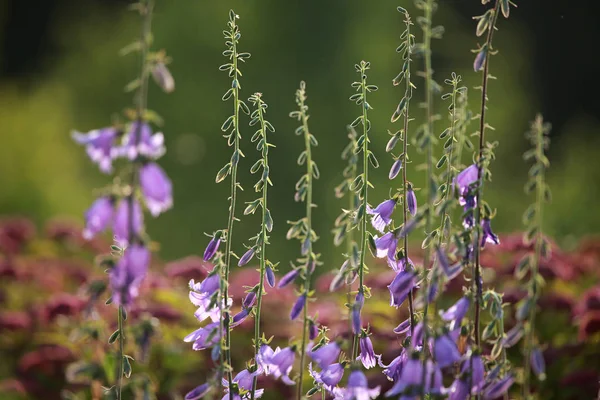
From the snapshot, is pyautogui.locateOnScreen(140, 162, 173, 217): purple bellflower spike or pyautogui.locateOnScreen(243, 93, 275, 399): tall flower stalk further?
pyautogui.locateOnScreen(243, 93, 275, 399): tall flower stalk

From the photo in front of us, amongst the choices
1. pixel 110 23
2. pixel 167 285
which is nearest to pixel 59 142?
pixel 110 23

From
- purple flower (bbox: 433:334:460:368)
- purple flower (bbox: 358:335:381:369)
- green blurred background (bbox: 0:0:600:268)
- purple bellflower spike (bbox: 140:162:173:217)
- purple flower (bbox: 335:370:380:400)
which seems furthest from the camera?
green blurred background (bbox: 0:0:600:268)

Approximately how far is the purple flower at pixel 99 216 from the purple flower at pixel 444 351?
2.53 ft

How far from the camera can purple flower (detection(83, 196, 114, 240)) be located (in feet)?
5.34

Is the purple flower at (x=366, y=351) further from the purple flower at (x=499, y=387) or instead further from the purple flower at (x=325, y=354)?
the purple flower at (x=499, y=387)

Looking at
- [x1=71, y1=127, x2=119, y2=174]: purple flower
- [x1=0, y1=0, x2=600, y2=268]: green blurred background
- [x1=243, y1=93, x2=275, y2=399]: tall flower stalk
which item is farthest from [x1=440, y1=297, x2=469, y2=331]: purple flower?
[x1=0, y1=0, x2=600, y2=268]: green blurred background

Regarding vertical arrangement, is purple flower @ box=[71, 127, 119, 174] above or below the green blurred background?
below

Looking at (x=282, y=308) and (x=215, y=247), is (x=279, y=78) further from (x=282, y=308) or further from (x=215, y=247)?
(x=215, y=247)

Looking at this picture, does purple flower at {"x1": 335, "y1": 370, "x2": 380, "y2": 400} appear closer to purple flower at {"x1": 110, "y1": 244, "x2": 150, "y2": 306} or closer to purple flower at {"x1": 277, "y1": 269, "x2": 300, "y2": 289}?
purple flower at {"x1": 277, "y1": 269, "x2": 300, "y2": 289}

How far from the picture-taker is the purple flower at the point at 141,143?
1628 mm

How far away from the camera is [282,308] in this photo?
4621 mm

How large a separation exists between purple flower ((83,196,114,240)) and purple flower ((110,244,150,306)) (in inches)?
2.9

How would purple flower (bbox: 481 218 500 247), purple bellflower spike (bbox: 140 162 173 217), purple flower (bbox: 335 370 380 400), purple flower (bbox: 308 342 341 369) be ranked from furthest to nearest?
purple flower (bbox: 481 218 500 247) < purple flower (bbox: 308 342 341 369) < purple flower (bbox: 335 370 380 400) < purple bellflower spike (bbox: 140 162 173 217)

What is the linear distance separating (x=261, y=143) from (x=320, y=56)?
9.37 m
